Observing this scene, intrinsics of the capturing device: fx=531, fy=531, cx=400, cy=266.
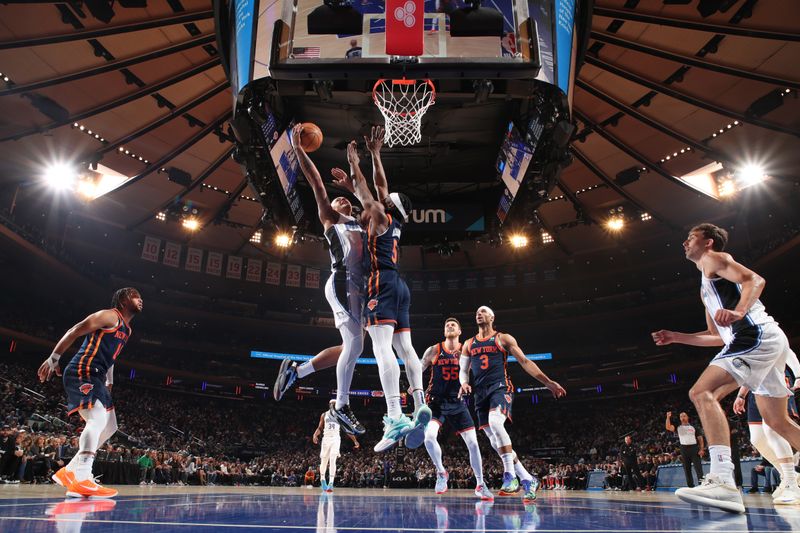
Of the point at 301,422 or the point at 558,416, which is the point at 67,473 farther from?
the point at 558,416

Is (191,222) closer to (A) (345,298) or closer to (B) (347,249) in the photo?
(B) (347,249)

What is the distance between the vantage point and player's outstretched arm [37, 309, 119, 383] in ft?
19.1

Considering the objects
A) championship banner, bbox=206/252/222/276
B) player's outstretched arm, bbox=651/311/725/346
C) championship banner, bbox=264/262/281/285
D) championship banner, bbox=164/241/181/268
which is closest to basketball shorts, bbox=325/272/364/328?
player's outstretched arm, bbox=651/311/725/346

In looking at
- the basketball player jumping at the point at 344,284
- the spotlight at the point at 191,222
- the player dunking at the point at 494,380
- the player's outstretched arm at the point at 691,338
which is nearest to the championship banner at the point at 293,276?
the spotlight at the point at 191,222

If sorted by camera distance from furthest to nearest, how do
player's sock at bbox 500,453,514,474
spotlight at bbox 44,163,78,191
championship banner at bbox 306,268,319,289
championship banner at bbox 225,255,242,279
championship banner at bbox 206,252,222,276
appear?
championship banner at bbox 306,268,319,289 → championship banner at bbox 225,255,242,279 → championship banner at bbox 206,252,222,276 → spotlight at bbox 44,163,78,191 → player's sock at bbox 500,453,514,474

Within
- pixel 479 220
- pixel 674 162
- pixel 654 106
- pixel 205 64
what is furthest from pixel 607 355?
pixel 205 64

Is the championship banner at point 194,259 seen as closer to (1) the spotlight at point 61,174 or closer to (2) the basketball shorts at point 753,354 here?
(1) the spotlight at point 61,174

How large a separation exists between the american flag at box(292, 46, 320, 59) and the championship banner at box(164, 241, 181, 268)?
984 inches

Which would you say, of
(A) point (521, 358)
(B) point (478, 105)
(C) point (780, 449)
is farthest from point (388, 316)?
(B) point (478, 105)

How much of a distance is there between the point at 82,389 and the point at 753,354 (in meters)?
6.74

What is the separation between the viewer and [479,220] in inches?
457

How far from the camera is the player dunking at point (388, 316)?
5.05 metres

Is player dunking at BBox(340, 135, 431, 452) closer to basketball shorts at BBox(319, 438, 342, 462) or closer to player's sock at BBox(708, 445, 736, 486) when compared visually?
player's sock at BBox(708, 445, 736, 486)

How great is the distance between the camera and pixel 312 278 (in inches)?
1324
